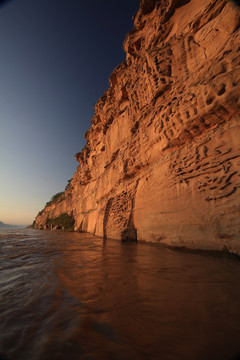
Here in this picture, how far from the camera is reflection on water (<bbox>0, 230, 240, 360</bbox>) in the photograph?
2.38ft

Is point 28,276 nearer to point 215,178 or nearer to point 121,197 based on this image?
point 215,178

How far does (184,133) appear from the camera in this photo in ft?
14.0

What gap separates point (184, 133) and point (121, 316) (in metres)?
4.38

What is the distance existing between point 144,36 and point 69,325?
1114 centimetres

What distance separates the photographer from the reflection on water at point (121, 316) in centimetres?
73

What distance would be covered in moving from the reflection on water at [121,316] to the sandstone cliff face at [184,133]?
58.4 inches

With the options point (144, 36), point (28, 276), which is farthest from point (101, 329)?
point (144, 36)

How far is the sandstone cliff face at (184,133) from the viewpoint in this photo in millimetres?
3021

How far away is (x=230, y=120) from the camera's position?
11.0 ft

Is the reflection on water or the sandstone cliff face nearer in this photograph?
the reflection on water

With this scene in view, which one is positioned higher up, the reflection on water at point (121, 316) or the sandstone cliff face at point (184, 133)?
the sandstone cliff face at point (184, 133)

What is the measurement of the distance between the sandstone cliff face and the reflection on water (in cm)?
148

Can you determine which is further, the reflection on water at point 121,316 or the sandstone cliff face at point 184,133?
the sandstone cliff face at point 184,133

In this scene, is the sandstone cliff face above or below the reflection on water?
above
